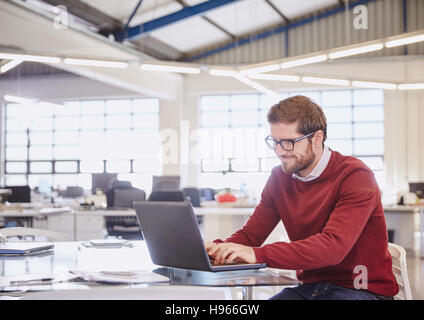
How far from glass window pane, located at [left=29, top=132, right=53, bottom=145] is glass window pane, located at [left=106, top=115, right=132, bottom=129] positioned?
181cm

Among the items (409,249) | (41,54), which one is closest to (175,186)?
(41,54)

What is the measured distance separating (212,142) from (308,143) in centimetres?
1256

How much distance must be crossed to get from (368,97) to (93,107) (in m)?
7.66

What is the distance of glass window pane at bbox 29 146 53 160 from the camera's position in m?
15.3

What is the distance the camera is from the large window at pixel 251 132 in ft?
43.0

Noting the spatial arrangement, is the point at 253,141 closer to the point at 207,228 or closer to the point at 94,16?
the point at 94,16

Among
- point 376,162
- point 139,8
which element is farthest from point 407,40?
point 376,162

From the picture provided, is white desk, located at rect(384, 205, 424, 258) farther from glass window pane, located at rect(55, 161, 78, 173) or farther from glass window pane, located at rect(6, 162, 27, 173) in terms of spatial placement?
glass window pane, located at rect(6, 162, 27, 173)

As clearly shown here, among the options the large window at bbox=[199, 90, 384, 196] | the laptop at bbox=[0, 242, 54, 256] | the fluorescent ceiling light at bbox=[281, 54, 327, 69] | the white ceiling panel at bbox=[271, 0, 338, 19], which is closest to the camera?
the laptop at bbox=[0, 242, 54, 256]

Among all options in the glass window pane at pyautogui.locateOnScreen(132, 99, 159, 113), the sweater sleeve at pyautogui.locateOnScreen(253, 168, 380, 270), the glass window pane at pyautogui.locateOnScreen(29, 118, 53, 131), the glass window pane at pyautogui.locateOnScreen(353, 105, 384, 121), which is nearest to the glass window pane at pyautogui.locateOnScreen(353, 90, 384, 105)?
the glass window pane at pyautogui.locateOnScreen(353, 105, 384, 121)

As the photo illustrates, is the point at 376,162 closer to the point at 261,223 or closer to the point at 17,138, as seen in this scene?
the point at 17,138

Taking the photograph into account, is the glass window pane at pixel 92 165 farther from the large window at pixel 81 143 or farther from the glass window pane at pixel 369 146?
the glass window pane at pixel 369 146

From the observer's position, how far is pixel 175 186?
8047 millimetres
